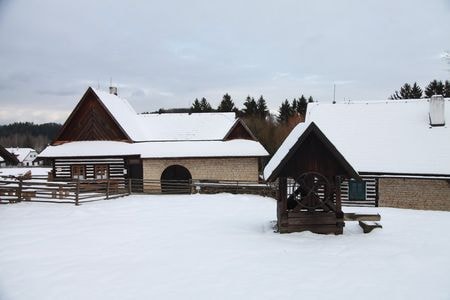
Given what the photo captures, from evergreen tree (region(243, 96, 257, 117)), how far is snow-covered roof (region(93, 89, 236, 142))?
3785 centimetres

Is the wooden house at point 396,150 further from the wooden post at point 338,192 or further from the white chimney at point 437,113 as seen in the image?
the wooden post at point 338,192

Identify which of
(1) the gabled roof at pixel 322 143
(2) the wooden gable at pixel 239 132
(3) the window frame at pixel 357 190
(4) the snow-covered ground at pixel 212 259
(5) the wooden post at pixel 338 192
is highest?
(2) the wooden gable at pixel 239 132

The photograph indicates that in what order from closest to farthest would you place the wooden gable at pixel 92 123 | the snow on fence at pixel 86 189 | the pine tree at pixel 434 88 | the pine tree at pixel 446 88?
the snow on fence at pixel 86 189, the wooden gable at pixel 92 123, the pine tree at pixel 446 88, the pine tree at pixel 434 88

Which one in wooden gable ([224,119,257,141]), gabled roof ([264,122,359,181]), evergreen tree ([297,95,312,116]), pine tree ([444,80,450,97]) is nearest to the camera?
gabled roof ([264,122,359,181])

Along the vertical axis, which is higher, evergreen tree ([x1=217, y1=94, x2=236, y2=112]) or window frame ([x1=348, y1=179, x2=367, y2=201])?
A: evergreen tree ([x1=217, y1=94, x2=236, y2=112])

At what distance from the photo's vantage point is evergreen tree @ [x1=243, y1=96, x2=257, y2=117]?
2717 inches

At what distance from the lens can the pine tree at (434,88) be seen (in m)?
56.0

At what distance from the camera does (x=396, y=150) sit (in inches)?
821

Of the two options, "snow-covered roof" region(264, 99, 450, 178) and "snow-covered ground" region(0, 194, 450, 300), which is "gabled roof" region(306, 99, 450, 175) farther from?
"snow-covered ground" region(0, 194, 450, 300)

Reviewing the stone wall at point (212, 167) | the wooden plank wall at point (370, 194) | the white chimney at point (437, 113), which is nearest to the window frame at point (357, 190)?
the wooden plank wall at point (370, 194)

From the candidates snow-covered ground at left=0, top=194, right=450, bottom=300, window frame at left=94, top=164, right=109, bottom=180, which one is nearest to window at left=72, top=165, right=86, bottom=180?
window frame at left=94, top=164, right=109, bottom=180

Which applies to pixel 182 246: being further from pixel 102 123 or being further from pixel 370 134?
pixel 102 123

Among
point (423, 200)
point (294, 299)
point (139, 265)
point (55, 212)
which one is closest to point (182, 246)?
point (139, 265)

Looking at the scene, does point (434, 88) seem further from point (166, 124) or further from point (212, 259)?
point (212, 259)
